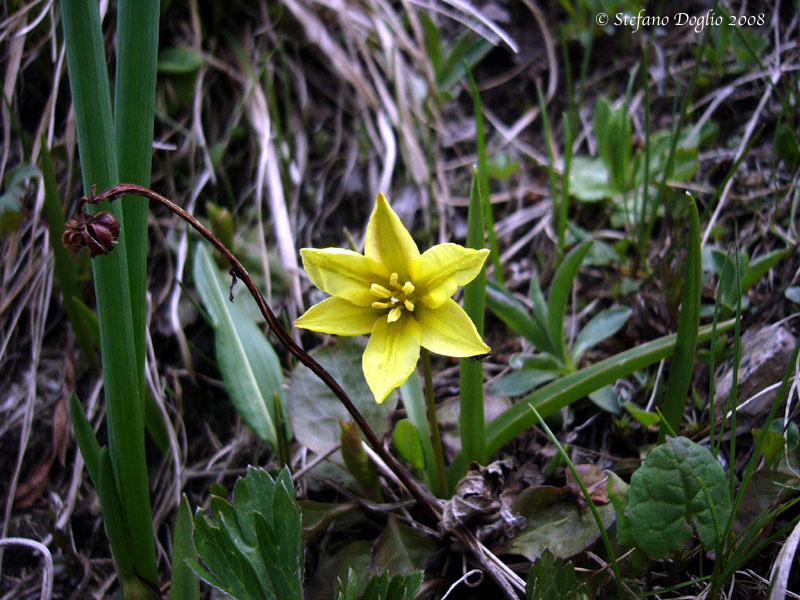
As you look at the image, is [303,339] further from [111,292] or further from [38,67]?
[38,67]

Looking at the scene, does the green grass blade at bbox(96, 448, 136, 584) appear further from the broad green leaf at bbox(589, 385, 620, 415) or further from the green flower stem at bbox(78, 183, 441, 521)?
the broad green leaf at bbox(589, 385, 620, 415)

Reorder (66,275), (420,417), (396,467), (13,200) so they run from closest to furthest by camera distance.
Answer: (396,467) < (420,417) < (66,275) < (13,200)

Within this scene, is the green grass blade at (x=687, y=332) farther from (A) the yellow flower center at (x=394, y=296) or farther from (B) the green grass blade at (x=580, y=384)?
(A) the yellow flower center at (x=394, y=296)

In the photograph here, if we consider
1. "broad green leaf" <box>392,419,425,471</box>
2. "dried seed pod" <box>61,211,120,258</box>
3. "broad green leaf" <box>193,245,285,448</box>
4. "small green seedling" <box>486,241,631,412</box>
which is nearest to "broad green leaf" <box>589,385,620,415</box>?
"small green seedling" <box>486,241,631,412</box>

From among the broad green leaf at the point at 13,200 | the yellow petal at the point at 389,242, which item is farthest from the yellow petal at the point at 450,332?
the broad green leaf at the point at 13,200

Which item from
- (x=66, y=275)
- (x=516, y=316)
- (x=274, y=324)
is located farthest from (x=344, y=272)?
(x=66, y=275)

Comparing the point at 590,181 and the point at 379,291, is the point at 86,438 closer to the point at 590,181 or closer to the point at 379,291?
the point at 379,291
